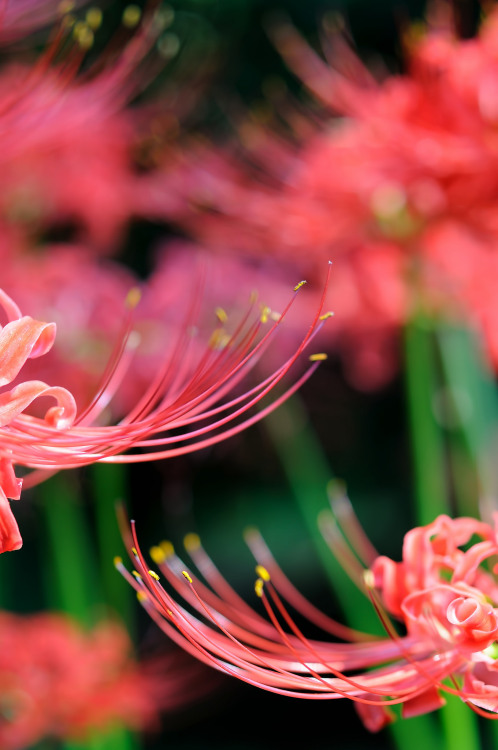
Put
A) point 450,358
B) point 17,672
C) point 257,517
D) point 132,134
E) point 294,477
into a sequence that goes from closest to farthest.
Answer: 1. point 17,672
2. point 450,358
3. point 132,134
4. point 294,477
5. point 257,517

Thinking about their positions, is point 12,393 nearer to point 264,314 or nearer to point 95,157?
point 264,314

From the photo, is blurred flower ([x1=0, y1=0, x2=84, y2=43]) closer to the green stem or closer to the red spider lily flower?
the red spider lily flower

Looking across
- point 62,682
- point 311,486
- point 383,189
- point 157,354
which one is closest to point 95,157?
point 157,354

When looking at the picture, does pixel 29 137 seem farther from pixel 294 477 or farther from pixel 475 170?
pixel 294 477

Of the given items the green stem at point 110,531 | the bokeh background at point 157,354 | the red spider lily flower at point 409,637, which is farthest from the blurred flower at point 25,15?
the green stem at point 110,531

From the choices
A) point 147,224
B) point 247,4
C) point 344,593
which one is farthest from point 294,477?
Result: point 247,4

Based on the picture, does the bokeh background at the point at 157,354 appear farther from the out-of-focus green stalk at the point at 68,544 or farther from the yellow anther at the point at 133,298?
the yellow anther at the point at 133,298
